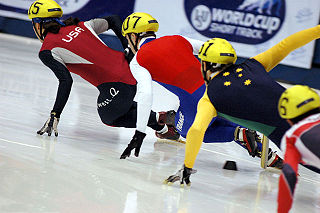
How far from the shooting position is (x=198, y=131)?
3.13 metres

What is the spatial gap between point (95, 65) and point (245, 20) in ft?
21.6

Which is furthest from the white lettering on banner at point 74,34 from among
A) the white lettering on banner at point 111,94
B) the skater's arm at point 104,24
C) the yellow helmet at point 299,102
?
the yellow helmet at point 299,102

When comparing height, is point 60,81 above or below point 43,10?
below

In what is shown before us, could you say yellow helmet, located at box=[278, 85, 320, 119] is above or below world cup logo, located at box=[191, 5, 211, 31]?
above

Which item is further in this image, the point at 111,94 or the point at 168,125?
the point at 168,125

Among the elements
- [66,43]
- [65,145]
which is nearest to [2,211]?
[65,145]

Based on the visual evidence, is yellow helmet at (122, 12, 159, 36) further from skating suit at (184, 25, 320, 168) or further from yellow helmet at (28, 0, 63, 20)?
skating suit at (184, 25, 320, 168)

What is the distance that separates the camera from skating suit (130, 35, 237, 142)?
4.03 m

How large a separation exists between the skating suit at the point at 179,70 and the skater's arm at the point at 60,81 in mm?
621

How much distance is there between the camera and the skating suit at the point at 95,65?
447cm

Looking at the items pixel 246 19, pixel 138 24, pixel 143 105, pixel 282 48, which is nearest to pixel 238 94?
pixel 282 48

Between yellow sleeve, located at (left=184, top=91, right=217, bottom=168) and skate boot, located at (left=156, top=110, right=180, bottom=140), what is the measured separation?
145cm

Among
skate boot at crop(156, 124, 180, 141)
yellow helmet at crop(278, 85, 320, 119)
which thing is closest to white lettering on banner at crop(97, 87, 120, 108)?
skate boot at crop(156, 124, 180, 141)

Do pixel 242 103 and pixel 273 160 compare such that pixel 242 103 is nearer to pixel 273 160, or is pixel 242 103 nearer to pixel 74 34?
pixel 273 160
